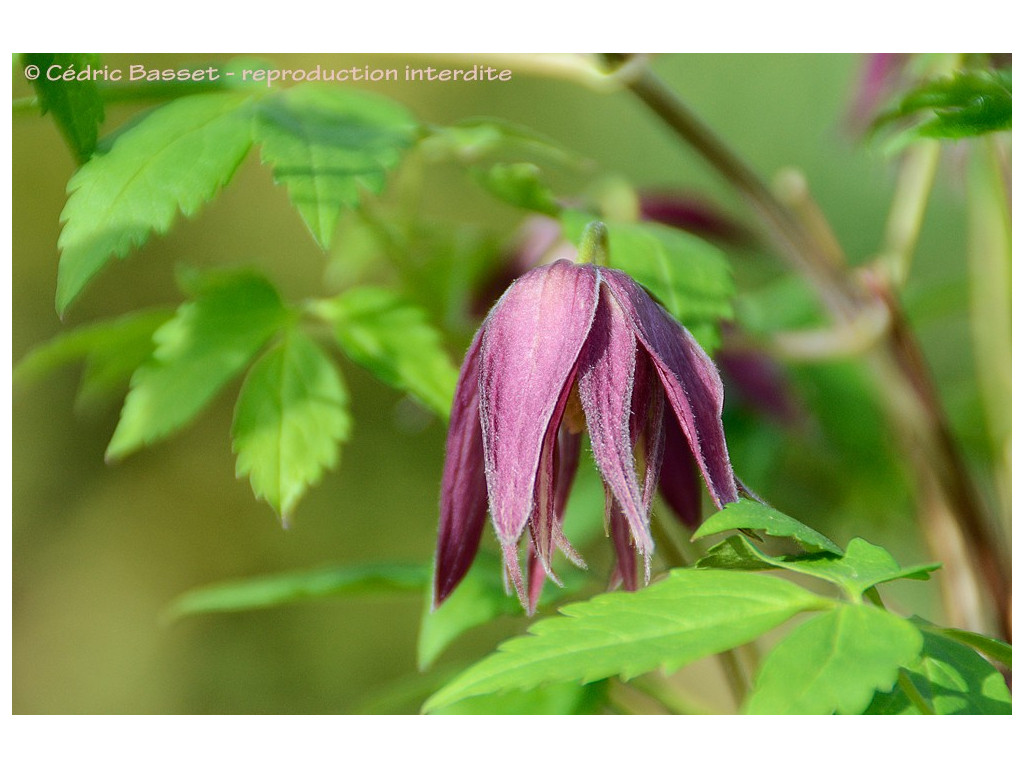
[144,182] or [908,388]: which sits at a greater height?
[144,182]

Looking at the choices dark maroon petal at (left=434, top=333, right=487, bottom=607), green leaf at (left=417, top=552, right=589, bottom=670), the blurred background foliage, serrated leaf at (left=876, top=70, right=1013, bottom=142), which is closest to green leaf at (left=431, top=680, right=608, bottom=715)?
green leaf at (left=417, top=552, right=589, bottom=670)

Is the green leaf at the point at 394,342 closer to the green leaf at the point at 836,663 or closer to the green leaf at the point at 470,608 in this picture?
the green leaf at the point at 470,608

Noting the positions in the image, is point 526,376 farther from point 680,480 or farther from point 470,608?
point 470,608

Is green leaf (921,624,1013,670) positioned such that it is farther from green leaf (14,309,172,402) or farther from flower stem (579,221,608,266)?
green leaf (14,309,172,402)

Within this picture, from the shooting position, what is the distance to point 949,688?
405mm

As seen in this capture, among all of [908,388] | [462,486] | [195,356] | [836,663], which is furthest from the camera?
[908,388]

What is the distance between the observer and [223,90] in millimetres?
A: 573

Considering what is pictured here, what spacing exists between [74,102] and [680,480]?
1.19 ft

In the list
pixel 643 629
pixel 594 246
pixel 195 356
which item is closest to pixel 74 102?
pixel 195 356

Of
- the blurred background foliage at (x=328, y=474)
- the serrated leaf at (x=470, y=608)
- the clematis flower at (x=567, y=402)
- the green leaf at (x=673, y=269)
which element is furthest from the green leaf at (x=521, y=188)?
the blurred background foliage at (x=328, y=474)

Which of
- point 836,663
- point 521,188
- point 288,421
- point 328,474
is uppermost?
point 521,188

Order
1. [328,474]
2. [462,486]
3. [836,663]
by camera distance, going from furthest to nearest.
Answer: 1. [328,474]
2. [462,486]
3. [836,663]

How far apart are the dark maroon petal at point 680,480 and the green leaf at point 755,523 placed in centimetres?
10

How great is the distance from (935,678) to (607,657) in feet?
0.51
